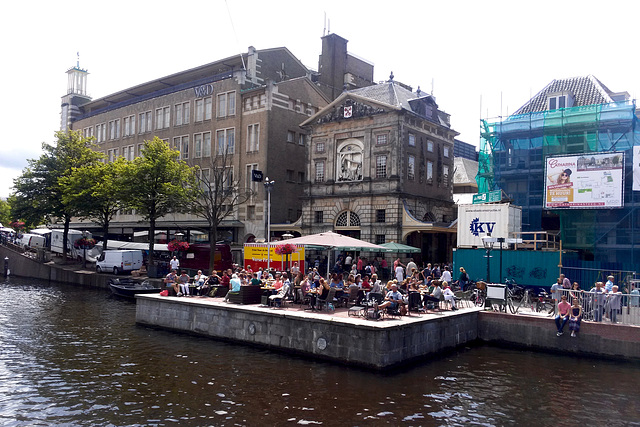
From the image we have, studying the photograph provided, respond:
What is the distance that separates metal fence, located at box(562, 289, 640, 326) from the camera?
777 inches

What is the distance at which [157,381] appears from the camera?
15617mm

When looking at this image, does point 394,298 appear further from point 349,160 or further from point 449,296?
point 349,160

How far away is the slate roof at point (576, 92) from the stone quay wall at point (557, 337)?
2372 centimetres

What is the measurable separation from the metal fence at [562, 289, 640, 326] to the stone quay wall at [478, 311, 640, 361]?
56 cm

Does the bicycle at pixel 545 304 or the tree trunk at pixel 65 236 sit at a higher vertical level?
the tree trunk at pixel 65 236

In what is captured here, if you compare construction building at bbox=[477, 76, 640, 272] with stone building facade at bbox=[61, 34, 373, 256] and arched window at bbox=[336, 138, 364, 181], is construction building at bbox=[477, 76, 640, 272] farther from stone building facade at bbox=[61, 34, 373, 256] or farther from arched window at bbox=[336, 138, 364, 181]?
stone building facade at bbox=[61, 34, 373, 256]

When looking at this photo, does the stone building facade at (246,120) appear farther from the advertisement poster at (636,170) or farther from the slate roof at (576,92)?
the advertisement poster at (636,170)

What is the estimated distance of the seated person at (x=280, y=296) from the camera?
2116 cm

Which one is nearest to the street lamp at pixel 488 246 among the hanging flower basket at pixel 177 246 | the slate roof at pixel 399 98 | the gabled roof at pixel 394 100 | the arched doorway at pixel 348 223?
the arched doorway at pixel 348 223

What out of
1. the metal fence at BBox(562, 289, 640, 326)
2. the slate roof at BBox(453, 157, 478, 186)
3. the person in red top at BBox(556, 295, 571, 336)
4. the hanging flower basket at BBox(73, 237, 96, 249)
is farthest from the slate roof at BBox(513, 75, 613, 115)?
the hanging flower basket at BBox(73, 237, 96, 249)

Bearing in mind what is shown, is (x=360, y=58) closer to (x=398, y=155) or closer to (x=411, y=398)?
(x=398, y=155)

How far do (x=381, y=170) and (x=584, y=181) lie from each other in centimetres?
1466

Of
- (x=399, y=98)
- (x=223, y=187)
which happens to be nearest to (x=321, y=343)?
(x=399, y=98)

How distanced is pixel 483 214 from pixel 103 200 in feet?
109
